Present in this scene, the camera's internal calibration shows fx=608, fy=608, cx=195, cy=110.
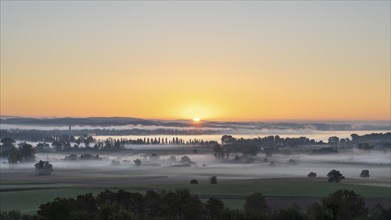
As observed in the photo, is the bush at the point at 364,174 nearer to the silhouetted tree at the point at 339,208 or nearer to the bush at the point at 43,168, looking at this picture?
the silhouetted tree at the point at 339,208

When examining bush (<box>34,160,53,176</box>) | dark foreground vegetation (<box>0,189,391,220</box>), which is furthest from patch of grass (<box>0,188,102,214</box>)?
bush (<box>34,160,53,176</box>)

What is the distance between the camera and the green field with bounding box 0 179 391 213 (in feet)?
306

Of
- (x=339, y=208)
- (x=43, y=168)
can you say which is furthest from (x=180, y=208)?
(x=43, y=168)

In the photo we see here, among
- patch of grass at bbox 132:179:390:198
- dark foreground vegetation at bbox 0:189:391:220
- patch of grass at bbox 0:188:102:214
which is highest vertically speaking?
dark foreground vegetation at bbox 0:189:391:220

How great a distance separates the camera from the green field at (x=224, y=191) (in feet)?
306

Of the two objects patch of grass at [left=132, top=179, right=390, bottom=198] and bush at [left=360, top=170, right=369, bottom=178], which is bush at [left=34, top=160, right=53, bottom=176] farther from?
bush at [left=360, top=170, right=369, bottom=178]

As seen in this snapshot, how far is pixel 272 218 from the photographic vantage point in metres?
52.0

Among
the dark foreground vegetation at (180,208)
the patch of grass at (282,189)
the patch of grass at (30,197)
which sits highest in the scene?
the dark foreground vegetation at (180,208)

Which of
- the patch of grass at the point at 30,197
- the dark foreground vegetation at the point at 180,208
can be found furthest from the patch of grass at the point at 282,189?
the dark foreground vegetation at the point at 180,208

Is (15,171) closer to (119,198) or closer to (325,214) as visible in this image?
(119,198)

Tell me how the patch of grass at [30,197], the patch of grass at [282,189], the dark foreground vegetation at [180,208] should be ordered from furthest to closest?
the patch of grass at [282,189] → the patch of grass at [30,197] → the dark foreground vegetation at [180,208]

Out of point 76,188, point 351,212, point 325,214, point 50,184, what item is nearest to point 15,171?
point 50,184

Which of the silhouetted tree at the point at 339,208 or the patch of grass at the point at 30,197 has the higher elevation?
the silhouetted tree at the point at 339,208

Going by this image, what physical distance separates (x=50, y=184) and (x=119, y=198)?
6074 centimetres
